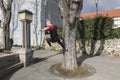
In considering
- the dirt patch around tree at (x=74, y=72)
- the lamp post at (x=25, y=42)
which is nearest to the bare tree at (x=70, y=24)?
the dirt patch around tree at (x=74, y=72)

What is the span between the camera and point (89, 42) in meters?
15.5

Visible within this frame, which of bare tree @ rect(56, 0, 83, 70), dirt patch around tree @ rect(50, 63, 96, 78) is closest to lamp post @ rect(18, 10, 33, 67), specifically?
dirt patch around tree @ rect(50, 63, 96, 78)

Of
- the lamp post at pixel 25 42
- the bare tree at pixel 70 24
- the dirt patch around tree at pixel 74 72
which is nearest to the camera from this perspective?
the dirt patch around tree at pixel 74 72

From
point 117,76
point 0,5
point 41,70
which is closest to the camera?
point 117,76

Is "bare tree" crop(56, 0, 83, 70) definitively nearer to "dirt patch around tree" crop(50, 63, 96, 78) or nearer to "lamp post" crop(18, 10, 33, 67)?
"dirt patch around tree" crop(50, 63, 96, 78)

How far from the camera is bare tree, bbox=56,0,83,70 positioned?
9.12 m

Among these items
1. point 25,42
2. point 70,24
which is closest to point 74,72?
point 70,24

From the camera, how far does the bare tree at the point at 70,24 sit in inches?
359

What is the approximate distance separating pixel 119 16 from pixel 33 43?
17399 mm

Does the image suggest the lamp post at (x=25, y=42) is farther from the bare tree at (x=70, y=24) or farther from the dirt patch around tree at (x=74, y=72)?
the bare tree at (x=70, y=24)

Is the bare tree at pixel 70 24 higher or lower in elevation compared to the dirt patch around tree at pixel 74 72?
higher

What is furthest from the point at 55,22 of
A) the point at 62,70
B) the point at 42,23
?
the point at 62,70

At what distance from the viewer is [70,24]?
Answer: 9234 millimetres

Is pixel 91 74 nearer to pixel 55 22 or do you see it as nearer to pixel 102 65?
pixel 102 65
